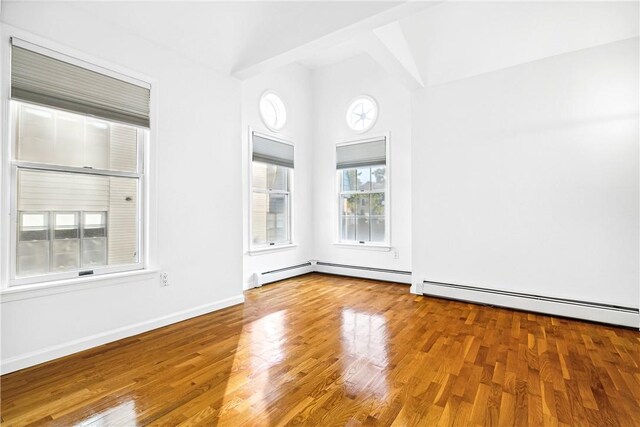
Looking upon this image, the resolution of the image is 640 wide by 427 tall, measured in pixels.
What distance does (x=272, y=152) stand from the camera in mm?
5121

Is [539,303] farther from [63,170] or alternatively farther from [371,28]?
[63,170]

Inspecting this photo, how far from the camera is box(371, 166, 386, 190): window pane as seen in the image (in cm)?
526

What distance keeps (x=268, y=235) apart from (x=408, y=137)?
274 centimetres

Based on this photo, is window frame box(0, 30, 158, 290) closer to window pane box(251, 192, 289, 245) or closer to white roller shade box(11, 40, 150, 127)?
white roller shade box(11, 40, 150, 127)

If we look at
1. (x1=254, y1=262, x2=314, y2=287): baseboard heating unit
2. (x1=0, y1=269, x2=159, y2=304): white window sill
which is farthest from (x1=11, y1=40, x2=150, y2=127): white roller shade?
(x1=254, y1=262, x2=314, y2=287): baseboard heating unit

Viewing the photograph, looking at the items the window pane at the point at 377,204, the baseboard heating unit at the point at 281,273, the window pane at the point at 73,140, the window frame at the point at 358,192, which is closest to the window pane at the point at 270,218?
the baseboard heating unit at the point at 281,273

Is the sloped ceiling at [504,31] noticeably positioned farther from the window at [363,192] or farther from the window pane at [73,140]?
the window pane at [73,140]

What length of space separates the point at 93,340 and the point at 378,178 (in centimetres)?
428

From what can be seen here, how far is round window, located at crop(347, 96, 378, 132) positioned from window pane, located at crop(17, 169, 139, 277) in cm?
368

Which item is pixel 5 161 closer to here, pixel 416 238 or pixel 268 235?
pixel 268 235

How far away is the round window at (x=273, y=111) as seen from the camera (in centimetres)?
505

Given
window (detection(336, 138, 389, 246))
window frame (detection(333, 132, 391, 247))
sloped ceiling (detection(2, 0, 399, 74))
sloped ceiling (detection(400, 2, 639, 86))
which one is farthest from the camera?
window (detection(336, 138, 389, 246))

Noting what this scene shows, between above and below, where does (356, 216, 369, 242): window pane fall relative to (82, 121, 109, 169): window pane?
below

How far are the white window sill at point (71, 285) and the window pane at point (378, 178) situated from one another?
3.56m
